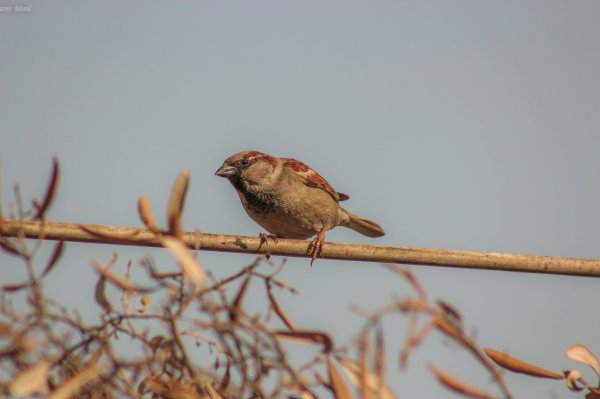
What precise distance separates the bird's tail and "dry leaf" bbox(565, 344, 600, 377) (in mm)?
4591

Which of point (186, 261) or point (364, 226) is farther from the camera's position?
point (364, 226)

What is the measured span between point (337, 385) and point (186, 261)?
0.43 meters

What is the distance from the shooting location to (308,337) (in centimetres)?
171

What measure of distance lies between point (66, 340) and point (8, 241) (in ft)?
0.93

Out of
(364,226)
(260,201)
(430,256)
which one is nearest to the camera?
(430,256)

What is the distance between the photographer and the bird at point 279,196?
559 centimetres

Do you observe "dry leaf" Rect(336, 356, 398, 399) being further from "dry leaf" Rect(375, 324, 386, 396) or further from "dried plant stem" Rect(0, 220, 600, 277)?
"dried plant stem" Rect(0, 220, 600, 277)

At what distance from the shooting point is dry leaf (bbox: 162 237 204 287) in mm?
1498

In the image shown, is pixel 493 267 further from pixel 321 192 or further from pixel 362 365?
pixel 321 192

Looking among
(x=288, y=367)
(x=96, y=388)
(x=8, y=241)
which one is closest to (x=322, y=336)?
(x=288, y=367)

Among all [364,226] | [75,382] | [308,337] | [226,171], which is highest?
[226,171]

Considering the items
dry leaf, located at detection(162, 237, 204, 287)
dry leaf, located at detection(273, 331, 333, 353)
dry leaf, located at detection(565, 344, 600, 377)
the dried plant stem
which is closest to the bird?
the dried plant stem

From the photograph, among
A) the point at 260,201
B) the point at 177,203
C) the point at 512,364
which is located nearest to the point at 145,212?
the point at 177,203

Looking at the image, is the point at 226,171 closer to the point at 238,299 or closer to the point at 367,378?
the point at 238,299
